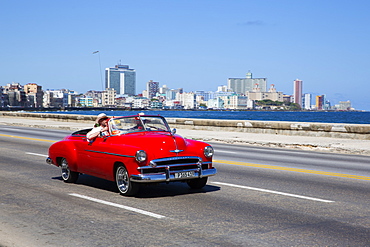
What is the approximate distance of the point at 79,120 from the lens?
43.7 metres

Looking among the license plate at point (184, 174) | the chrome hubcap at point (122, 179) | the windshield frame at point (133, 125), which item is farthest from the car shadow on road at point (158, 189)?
the windshield frame at point (133, 125)

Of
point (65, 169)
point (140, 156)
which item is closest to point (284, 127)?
point (65, 169)

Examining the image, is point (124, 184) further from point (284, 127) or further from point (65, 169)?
point (284, 127)

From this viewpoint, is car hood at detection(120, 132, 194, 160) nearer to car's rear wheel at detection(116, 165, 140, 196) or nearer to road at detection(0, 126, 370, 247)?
car's rear wheel at detection(116, 165, 140, 196)

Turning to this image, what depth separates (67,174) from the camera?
1086 centimetres

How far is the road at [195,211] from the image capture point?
6.25 metres

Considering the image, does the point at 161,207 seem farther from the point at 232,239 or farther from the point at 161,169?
the point at 232,239

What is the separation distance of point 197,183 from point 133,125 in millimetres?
1637

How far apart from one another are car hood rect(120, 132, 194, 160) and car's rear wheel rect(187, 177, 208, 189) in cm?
84

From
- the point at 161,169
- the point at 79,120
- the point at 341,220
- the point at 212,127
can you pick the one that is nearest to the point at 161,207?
the point at 161,169

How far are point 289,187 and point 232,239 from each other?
4.33 m

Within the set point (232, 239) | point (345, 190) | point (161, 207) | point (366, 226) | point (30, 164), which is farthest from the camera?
point (30, 164)

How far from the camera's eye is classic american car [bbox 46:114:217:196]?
8.68 metres

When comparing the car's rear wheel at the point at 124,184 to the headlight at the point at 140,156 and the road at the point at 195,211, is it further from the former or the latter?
the headlight at the point at 140,156
